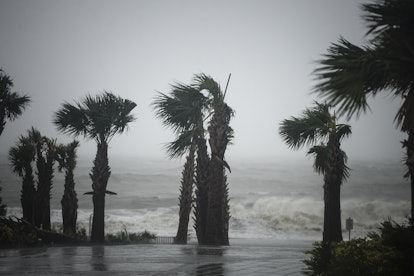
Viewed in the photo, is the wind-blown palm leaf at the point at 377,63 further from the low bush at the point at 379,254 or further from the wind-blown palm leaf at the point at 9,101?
the wind-blown palm leaf at the point at 9,101

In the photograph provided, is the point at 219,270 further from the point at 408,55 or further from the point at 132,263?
the point at 408,55

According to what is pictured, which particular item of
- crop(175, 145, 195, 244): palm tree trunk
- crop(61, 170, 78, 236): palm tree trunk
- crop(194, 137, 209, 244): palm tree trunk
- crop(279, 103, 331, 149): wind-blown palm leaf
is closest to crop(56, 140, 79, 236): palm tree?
crop(61, 170, 78, 236): palm tree trunk

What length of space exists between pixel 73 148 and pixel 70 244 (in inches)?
411

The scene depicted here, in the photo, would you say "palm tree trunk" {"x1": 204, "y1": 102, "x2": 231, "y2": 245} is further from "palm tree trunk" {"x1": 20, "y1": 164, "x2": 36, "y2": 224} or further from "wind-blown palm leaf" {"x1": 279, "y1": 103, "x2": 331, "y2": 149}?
"palm tree trunk" {"x1": 20, "y1": 164, "x2": 36, "y2": 224}

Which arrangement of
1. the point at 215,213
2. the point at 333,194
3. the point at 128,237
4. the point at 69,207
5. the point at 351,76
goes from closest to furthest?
the point at 351,76 → the point at 333,194 → the point at 215,213 → the point at 128,237 → the point at 69,207

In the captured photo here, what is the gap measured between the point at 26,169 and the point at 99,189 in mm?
9330

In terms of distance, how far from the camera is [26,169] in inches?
1147

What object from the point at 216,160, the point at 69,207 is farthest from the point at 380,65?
the point at 69,207

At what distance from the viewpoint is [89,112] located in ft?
76.7

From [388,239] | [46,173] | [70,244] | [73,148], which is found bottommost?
[70,244]

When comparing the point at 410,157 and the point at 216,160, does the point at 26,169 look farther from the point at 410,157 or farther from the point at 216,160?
the point at 410,157

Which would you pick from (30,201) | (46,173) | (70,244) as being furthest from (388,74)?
(30,201)

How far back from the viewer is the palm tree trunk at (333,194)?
1387 cm

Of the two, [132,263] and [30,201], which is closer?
[132,263]
